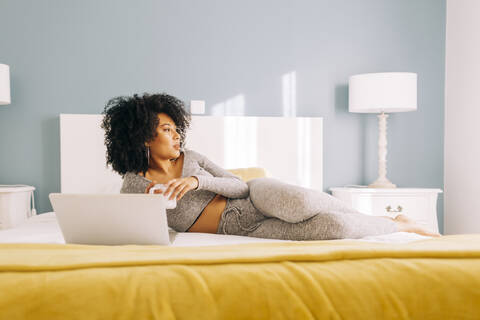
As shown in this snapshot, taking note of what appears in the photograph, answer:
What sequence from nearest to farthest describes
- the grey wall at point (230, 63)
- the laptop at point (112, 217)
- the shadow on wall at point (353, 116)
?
the laptop at point (112, 217) < the grey wall at point (230, 63) < the shadow on wall at point (353, 116)

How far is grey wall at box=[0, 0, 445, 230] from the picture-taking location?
2594 millimetres

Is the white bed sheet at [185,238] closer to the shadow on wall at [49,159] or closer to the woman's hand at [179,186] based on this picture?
the woman's hand at [179,186]

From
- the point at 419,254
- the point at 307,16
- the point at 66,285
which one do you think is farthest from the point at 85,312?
the point at 307,16

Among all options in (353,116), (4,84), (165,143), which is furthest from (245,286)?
(353,116)

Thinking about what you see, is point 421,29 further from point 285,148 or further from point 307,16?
point 285,148

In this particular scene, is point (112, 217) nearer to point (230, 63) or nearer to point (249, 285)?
point (249, 285)

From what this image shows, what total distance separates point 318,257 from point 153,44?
2312 millimetres

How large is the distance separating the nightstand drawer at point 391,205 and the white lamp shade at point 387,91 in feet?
2.01

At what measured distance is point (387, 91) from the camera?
2.54m

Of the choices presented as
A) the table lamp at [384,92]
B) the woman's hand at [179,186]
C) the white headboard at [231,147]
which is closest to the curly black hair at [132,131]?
the woman's hand at [179,186]

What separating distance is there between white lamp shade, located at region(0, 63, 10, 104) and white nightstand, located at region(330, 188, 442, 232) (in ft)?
7.37

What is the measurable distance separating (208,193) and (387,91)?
5.14 feet

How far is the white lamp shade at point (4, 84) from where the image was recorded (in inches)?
91.4

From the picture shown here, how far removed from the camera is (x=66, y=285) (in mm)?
660
